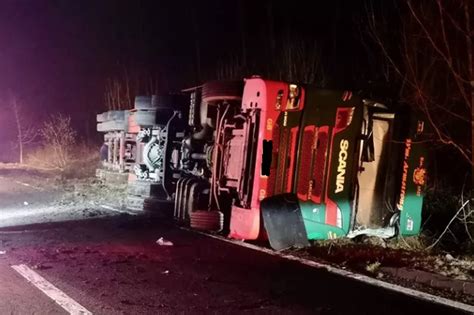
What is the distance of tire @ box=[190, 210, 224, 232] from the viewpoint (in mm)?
8164

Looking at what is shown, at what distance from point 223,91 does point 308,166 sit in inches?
72.5

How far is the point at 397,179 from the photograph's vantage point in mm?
7770

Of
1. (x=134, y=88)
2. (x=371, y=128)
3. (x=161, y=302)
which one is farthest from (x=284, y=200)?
(x=134, y=88)

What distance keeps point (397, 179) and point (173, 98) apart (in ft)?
16.1

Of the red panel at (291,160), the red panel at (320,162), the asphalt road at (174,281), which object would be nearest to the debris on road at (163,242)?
the asphalt road at (174,281)

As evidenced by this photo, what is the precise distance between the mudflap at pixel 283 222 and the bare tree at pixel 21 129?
31064 millimetres

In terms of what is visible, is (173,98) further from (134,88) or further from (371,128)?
(134,88)

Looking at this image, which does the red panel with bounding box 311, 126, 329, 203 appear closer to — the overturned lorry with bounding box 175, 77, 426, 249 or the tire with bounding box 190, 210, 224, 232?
the overturned lorry with bounding box 175, 77, 426, 249

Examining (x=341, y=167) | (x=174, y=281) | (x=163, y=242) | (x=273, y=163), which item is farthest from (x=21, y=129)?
Result: (x=174, y=281)

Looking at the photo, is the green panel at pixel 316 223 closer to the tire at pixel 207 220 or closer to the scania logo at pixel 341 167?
the scania logo at pixel 341 167

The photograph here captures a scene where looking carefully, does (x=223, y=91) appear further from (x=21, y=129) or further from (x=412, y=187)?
(x=21, y=129)

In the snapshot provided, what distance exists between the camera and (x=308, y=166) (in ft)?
24.0

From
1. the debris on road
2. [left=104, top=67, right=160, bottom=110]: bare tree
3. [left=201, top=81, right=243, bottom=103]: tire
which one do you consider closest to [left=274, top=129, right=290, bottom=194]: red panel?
[left=201, top=81, right=243, bottom=103]: tire

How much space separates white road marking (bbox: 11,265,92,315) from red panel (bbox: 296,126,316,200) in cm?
344
